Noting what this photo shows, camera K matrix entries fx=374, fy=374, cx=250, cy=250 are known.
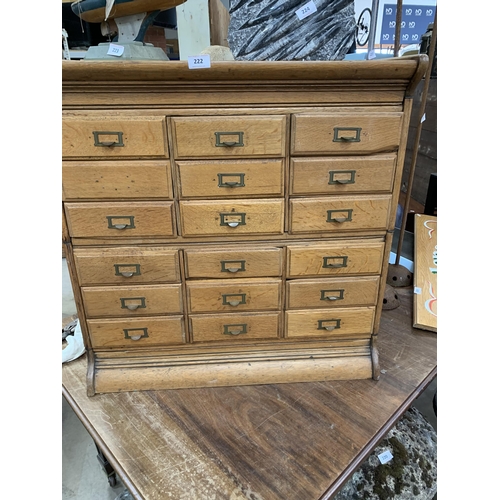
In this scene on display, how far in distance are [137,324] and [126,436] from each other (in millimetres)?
402

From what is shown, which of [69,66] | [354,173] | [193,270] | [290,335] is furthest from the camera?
[290,335]

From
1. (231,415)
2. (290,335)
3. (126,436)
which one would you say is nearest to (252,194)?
(290,335)

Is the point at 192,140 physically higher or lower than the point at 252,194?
higher

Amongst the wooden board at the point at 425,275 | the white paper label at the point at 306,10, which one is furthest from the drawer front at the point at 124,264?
the wooden board at the point at 425,275

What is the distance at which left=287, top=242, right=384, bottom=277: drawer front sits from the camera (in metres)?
1.42

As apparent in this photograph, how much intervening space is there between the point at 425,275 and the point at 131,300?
167cm

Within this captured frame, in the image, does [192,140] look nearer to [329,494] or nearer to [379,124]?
[379,124]

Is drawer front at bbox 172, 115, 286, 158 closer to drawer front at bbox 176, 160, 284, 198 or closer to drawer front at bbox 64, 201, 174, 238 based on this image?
drawer front at bbox 176, 160, 284, 198

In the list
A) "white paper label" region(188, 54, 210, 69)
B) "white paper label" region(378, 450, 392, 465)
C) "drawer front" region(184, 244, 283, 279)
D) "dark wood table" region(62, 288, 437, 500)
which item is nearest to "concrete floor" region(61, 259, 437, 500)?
"dark wood table" region(62, 288, 437, 500)

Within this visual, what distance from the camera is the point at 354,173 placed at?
131 centimetres

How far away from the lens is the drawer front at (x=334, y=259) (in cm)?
142

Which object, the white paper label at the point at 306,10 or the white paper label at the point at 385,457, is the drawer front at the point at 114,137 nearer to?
the white paper label at the point at 306,10

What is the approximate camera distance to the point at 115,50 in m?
1.24

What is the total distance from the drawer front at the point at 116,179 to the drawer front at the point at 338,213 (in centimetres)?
47
